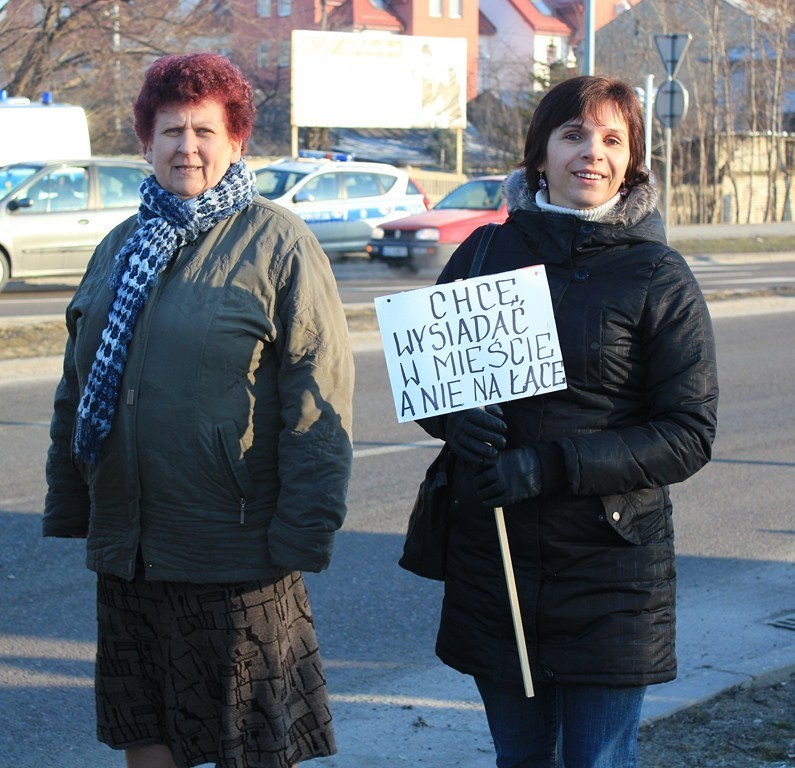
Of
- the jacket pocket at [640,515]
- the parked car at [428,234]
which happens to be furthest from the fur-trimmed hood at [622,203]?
the parked car at [428,234]

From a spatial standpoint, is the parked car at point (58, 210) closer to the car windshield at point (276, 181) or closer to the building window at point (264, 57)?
the car windshield at point (276, 181)

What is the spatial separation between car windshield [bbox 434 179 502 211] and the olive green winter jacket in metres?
17.4

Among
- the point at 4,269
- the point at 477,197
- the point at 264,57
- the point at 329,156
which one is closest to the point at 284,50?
the point at 264,57

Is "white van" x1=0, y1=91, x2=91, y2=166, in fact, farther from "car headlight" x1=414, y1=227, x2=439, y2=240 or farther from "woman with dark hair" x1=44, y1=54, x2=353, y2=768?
"woman with dark hair" x1=44, y1=54, x2=353, y2=768

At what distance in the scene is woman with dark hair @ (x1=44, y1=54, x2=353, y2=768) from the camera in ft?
9.12

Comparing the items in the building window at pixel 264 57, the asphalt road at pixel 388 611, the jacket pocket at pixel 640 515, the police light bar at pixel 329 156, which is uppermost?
the building window at pixel 264 57

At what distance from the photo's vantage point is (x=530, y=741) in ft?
9.14

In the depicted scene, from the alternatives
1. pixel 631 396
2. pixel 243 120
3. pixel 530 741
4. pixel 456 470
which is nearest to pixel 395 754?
pixel 530 741

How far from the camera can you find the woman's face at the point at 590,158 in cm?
268

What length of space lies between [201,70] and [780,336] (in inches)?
463

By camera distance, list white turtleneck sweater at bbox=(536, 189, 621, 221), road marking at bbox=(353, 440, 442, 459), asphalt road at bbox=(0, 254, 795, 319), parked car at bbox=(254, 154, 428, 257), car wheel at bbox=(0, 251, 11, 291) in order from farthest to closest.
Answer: parked car at bbox=(254, 154, 428, 257) → car wheel at bbox=(0, 251, 11, 291) → asphalt road at bbox=(0, 254, 795, 319) → road marking at bbox=(353, 440, 442, 459) → white turtleneck sweater at bbox=(536, 189, 621, 221)

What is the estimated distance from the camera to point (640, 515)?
266 cm

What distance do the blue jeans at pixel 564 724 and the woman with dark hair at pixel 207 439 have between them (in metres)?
0.50

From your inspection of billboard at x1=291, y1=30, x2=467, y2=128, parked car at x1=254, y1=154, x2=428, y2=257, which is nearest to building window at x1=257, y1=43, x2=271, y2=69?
billboard at x1=291, y1=30, x2=467, y2=128
